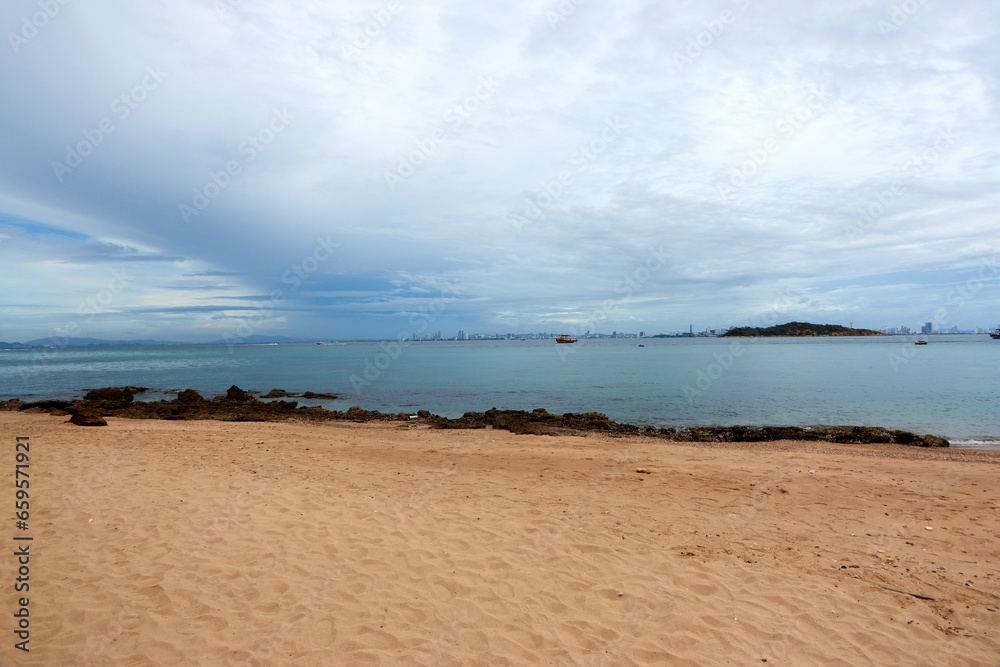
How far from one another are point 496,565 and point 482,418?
44.3ft

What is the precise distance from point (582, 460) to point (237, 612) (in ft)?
27.8

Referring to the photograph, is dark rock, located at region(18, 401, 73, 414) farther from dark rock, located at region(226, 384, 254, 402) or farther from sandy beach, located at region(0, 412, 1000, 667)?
sandy beach, located at region(0, 412, 1000, 667)

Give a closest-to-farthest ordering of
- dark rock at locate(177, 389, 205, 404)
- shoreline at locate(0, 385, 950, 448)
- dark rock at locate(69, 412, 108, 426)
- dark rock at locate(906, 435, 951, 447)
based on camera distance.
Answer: dark rock at locate(906, 435, 951, 447)
dark rock at locate(69, 412, 108, 426)
shoreline at locate(0, 385, 950, 448)
dark rock at locate(177, 389, 205, 404)

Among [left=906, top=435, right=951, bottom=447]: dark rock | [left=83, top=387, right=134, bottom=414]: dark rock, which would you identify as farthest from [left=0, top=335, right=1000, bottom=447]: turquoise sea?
[left=83, top=387, right=134, bottom=414]: dark rock

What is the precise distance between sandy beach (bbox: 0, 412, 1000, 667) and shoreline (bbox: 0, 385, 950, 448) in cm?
556

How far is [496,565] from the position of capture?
5367 mm

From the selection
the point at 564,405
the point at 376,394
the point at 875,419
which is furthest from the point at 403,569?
the point at 376,394

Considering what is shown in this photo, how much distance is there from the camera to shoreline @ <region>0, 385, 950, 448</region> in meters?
15.5

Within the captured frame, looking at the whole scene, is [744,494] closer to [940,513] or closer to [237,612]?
[940,513]

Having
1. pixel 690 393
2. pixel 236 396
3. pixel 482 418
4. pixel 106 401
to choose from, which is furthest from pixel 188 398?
pixel 690 393

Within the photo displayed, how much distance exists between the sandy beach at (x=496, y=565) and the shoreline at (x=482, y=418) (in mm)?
5560

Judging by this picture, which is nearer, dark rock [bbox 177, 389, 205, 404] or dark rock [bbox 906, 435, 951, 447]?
dark rock [bbox 906, 435, 951, 447]

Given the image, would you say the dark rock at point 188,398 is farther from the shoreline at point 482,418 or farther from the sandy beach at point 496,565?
the sandy beach at point 496,565

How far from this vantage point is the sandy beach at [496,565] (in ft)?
13.0
